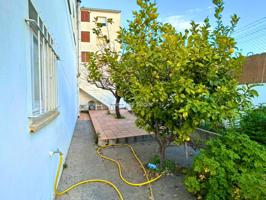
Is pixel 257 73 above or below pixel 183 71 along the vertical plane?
above

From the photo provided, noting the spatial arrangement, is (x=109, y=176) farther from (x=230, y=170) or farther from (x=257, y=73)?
(x=257, y=73)

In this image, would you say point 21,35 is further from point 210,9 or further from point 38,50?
point 210,9

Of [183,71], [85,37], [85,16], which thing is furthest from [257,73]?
[85,16]

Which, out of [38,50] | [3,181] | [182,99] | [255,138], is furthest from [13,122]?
[255,138]

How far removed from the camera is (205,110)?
2332mm

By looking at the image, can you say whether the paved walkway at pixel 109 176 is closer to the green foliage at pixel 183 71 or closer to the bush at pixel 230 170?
the bush at pixel 230 170

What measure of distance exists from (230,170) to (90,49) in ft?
43.9

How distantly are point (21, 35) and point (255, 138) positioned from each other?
3.92 meters

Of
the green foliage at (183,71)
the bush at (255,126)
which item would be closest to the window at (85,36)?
the green foliage at (183,71)

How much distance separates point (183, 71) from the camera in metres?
2.71

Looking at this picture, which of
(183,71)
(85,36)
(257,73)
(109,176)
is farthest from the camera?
(85,36)

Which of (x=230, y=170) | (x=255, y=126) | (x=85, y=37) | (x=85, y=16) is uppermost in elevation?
(x=85, y=16)

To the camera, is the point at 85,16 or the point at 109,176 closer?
the point at 109,176

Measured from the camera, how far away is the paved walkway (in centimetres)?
262
